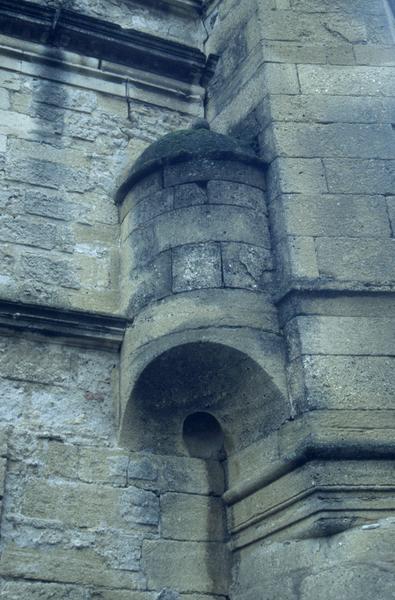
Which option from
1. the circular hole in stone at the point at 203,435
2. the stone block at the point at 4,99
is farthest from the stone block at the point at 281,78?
the circular hole in stone at the point at 203,435

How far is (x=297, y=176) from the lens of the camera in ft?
16.3

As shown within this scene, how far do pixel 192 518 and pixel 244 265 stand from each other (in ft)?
4.59

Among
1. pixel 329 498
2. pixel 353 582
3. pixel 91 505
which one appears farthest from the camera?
pixel 91 505

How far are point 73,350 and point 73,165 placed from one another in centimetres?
135

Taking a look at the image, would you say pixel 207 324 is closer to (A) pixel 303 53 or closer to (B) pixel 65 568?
(B) pixel 65 568

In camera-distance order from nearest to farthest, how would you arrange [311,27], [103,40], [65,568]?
[65,568] < [311,27] < [103,40]

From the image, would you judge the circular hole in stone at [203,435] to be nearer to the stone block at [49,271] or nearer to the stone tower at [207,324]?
the stone tower at [207,324]

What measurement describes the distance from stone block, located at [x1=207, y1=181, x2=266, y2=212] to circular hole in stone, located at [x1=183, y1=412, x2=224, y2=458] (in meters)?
1.23

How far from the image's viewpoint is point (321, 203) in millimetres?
4855

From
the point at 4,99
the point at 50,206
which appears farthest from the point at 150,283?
the point at 4,99

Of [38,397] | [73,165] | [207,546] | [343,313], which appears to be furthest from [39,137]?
[207,546]

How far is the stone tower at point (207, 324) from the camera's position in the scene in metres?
4.12

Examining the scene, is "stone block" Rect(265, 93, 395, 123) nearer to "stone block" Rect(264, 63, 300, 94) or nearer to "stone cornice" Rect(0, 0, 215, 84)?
"stone block" Rect(264, 63, 300, 94)

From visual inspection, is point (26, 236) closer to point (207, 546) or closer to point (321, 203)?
point (321, 203)
